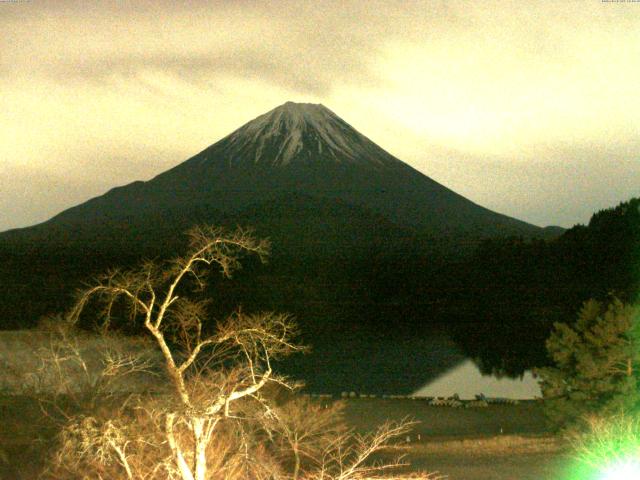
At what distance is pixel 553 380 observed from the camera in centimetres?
1558

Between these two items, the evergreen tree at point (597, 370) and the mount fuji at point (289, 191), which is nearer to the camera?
the evergreen tree at point (597, 370)

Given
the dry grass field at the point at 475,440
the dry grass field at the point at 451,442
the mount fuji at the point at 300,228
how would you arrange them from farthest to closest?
the mount fuji at the point at 300,228 < the dry grass field at the point at 475,440 < the dry grass field at the point at 451,442

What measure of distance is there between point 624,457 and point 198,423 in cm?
603

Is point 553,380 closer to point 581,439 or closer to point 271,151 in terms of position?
Result: point 581,439

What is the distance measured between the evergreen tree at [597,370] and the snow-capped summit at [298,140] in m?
87.6

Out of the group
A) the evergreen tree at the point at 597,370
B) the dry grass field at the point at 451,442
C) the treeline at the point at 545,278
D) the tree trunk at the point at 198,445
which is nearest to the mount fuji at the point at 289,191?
the treeline at the point at 545,278

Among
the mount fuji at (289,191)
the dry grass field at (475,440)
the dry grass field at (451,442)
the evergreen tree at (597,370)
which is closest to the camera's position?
the dry grass field at (451,442)

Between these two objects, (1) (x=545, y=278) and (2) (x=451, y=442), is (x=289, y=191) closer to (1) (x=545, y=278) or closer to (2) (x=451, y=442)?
(1) (x=545, y=278)

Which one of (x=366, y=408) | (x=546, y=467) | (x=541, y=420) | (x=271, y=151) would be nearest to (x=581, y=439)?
(x=546, y=467)

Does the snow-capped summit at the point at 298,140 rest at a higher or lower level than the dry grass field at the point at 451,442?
higher

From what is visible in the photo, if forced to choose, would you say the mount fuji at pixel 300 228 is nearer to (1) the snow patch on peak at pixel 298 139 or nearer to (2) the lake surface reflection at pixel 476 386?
(1) the snow patch on peak at pixel 298 139

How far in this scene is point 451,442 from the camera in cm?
1698

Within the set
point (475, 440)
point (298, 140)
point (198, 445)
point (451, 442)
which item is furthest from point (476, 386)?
point (298, 140)

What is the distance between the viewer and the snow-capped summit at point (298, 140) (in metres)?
105
